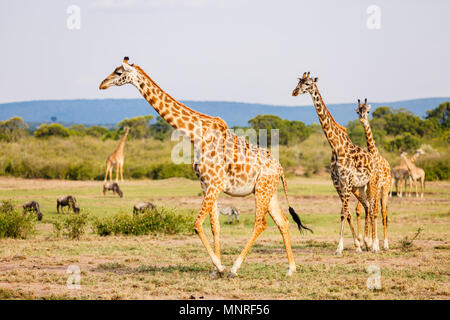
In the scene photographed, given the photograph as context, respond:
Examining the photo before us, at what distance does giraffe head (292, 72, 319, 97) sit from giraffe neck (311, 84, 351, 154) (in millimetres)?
100

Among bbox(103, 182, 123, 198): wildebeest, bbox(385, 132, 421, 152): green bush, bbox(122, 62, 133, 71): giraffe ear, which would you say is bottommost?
bbox(103, 182, 123, 198): wildebeest

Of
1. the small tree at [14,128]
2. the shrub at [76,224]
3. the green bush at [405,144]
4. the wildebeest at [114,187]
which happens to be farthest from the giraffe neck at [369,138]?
the small tree at [14,128]

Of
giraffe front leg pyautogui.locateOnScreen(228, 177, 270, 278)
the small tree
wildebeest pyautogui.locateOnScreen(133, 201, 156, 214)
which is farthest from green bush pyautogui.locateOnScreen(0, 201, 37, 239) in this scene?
the small tree

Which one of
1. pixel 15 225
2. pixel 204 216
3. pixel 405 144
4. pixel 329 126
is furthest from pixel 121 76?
pixel 405 144

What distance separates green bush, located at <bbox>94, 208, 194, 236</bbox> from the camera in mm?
14742

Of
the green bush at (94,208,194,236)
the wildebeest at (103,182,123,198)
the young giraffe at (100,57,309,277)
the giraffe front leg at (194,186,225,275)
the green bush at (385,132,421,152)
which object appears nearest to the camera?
the giraffe front leg at (194,186,225,275)

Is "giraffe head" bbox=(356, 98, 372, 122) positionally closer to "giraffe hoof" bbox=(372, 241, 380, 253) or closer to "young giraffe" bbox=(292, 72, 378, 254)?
"young giraffe" bbox=(292, 72, 378, 254)

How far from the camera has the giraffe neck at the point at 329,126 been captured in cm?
1157

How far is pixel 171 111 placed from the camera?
9422 millimetres

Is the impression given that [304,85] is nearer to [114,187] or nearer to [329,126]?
[329,126]

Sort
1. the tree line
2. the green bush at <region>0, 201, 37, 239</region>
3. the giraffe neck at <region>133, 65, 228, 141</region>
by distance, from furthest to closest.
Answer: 1. the tree line
2. the green bush at <region>0, 201, 37, 239</region>
3. the giraffe neck at <region>133, 65, 228, 141</region>

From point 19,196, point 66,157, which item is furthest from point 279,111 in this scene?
point 19,196

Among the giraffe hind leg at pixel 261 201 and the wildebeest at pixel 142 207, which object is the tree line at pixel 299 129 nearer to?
the wildebeest at pixel 142 207
